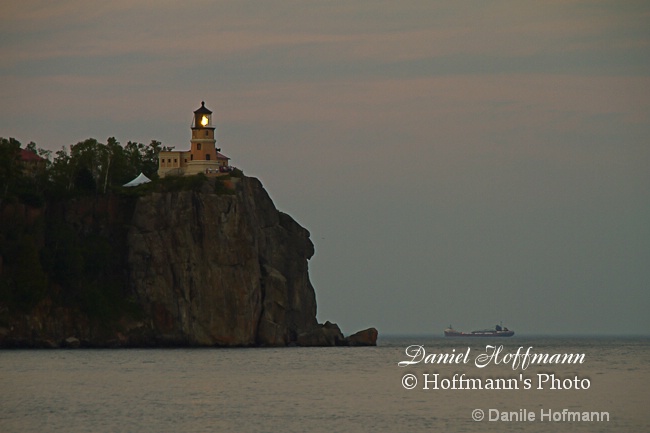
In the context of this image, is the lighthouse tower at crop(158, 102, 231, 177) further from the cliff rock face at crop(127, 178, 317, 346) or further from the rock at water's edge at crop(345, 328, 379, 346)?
the rock at water's edge at crop(345, 328, 379, 346)

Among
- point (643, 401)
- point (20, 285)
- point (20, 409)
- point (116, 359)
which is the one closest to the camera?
point (20, 409)

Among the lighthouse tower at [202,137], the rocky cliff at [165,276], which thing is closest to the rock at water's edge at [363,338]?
the rocky cliff at [165,276]

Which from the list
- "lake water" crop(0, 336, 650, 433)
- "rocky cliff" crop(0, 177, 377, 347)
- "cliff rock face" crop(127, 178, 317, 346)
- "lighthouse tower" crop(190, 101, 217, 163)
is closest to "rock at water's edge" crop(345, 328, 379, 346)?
"rocky cliff" crop(0, 177, 377, 347)

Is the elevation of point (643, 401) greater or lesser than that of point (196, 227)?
lesser

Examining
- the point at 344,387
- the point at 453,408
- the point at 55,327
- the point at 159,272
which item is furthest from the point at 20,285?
the point at 453,408

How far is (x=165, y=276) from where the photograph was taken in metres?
141

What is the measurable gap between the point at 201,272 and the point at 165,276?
4.06 meters

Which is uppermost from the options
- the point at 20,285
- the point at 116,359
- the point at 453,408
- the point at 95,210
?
the point at 95,210

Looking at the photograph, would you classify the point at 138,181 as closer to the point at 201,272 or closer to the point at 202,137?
the point at 202,137

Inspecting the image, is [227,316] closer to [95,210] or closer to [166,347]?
[166,347]

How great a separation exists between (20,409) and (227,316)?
71861mm

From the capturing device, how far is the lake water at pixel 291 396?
6278 centimetres

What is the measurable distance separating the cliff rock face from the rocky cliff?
0.11 metres

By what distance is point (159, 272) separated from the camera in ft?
462
